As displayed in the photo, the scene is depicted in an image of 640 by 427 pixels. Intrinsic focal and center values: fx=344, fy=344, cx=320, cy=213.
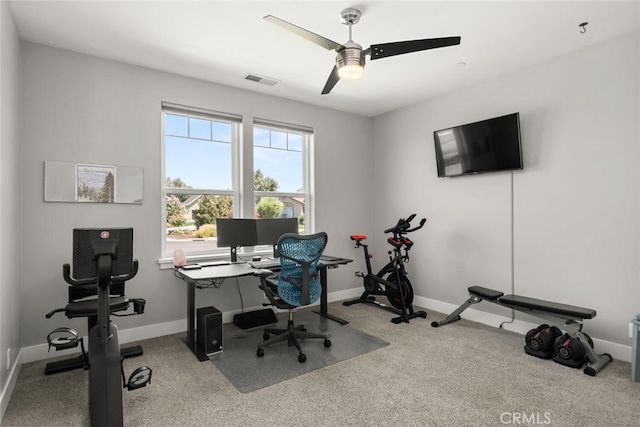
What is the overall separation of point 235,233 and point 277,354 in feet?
4.62

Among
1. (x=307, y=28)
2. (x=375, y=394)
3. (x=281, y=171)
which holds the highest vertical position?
(x=307, y=28)

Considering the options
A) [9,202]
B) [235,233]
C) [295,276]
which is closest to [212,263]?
[235,233]

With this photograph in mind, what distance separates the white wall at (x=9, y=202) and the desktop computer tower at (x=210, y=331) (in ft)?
4.38

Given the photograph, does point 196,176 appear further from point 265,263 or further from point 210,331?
point 210,331

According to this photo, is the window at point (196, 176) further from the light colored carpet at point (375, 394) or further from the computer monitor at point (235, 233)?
the light colored carpet at point (375, 394)

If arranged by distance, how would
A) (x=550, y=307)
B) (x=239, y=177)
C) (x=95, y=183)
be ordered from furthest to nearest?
1. (x=239, y=177)
2. (x=95, y=183)
3. (x=550, y=307)

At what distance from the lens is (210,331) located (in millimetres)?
3105

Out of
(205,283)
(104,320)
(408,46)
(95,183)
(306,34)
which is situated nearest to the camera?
(104,320)

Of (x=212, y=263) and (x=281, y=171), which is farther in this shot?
(x=281, y=171)

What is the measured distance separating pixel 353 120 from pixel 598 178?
3219 millimetres

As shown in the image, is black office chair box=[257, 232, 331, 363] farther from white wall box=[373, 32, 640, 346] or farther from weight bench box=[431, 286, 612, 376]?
white wall box=[373, 32, 640, 346]

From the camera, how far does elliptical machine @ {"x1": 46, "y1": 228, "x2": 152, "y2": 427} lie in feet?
6.49

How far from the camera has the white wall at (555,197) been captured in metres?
3.02

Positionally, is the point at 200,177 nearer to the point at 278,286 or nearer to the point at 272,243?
the point at 272,243
